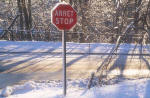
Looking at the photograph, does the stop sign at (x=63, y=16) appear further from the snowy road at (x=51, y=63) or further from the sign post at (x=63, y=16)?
the snowy road at (x=51, y=63)

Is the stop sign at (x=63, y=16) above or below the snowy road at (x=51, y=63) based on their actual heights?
above

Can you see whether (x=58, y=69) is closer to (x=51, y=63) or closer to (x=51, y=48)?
(x=51, y=63)

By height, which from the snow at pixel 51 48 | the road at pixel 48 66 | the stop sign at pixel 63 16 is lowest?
the road at pixel 48 66

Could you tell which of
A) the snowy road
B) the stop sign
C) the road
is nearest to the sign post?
the stop sign

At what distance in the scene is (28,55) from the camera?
10.6m

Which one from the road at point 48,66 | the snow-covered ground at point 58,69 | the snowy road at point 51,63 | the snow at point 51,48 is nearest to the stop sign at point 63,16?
the snow-covered ground at point 58,69

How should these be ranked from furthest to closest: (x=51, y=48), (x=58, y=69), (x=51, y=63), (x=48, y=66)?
(x=51, y=48)
(x=51, y=63)
(x=48, y=66)
(x=58, y=69)

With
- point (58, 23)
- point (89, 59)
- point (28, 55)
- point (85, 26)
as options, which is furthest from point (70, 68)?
point (85, 26)

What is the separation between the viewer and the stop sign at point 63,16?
3.90 metres

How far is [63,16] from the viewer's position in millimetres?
3963

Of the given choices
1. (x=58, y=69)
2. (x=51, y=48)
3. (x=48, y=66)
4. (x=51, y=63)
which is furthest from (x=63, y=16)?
(x=51, y=48)

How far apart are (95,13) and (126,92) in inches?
595

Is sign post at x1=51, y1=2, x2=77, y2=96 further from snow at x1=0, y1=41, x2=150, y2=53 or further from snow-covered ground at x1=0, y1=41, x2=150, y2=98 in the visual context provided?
snow at x1=0, y1=41, x2=150, y2=53

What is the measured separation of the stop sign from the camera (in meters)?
3.90
